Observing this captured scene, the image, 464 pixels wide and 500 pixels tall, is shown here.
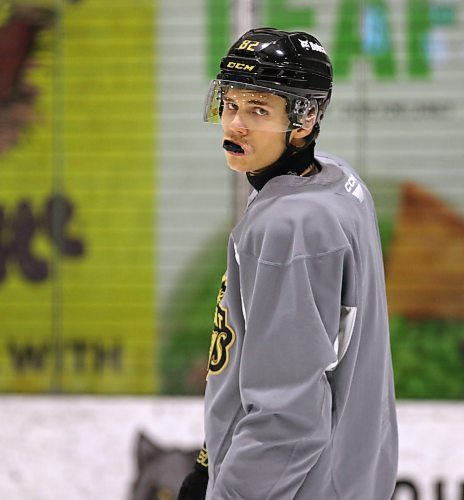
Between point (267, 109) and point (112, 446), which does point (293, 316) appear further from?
point (112, 446)

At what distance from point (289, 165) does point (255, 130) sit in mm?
85

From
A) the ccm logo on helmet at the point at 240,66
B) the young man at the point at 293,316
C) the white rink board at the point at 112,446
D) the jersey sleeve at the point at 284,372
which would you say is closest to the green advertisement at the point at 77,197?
the white rink board at the point at 112,446

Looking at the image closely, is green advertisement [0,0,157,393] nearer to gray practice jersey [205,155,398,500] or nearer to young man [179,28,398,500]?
young man [179,28,398,500]

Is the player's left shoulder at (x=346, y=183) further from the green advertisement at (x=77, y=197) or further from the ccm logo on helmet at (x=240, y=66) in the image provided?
the green advertisement at (x=77, y=197)

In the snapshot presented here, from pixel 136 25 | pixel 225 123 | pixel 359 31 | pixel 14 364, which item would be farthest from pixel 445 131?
pixel 225 123

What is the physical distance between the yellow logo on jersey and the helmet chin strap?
181mm

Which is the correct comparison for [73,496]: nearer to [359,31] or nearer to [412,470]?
[412,470]

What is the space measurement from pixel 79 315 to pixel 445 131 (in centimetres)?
167

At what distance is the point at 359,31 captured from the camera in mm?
4340

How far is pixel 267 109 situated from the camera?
1.82 metres

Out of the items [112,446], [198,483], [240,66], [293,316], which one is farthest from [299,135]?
[112,446]

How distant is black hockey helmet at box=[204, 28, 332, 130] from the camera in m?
1.79

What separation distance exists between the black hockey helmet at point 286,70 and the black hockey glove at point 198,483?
2.06ft

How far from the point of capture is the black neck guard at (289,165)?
72.3 inches
